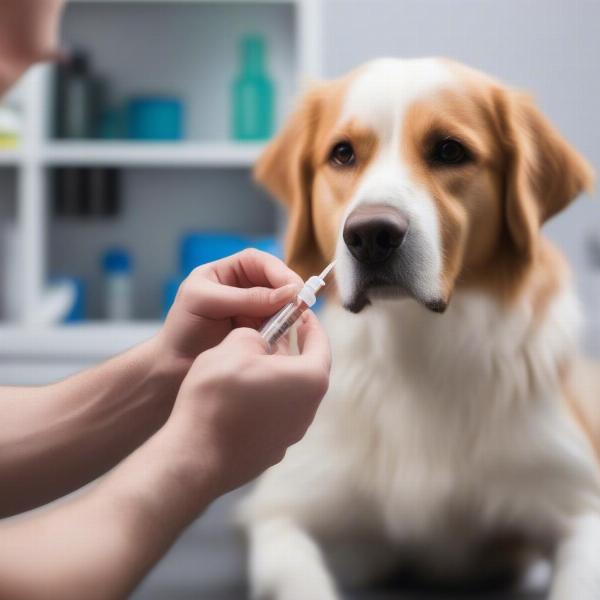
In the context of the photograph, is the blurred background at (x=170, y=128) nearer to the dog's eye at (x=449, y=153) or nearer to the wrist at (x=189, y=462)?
the dog's eye at (x=449, y=153)

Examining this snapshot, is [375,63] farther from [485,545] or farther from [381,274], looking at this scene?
[485,545]

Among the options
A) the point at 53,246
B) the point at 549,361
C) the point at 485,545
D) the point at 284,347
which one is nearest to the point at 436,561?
the point at 485,545

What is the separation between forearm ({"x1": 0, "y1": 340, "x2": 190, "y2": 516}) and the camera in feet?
1.92

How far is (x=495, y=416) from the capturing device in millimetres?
768

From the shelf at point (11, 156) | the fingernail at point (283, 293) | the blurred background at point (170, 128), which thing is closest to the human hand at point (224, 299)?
the fingernail at point (283, 293)

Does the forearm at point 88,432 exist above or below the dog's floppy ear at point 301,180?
below

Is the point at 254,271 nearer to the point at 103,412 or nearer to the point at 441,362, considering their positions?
the point at 103,412

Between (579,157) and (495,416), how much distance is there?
→ 0.88ft

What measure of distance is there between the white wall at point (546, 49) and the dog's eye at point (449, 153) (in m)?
1.24

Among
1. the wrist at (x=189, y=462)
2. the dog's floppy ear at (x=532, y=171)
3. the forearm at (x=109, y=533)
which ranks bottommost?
the forearm at (x=109, y=533)

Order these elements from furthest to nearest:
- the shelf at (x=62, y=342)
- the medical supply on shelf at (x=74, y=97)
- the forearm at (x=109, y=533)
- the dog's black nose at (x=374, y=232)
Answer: the medical supply on shelf at (x=74, y=97) → the shelf at (x=62, y=342) → the dog's black nose at (x=374, y=232) → the forearm at (x=109, y=533)

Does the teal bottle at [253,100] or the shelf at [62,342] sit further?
the teal bottle at [253,100]

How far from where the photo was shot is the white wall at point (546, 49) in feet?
6.32

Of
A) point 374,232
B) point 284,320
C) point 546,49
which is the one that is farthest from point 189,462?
point 546,49
